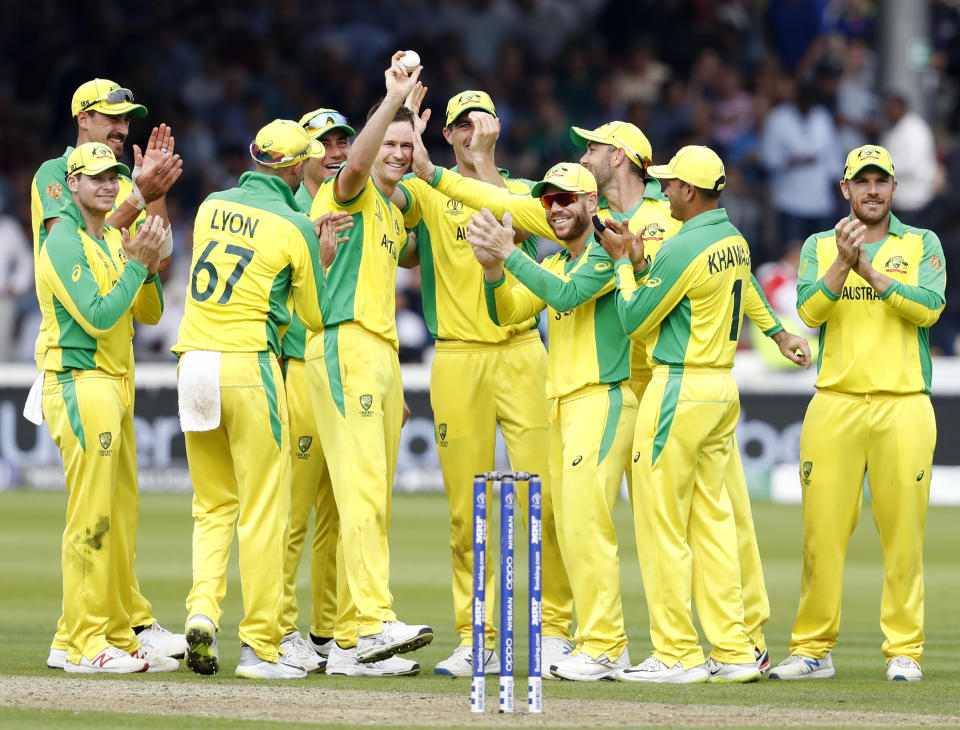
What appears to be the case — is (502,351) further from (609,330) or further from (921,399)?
(921,399)

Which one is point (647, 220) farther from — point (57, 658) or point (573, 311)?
point (57, 658)

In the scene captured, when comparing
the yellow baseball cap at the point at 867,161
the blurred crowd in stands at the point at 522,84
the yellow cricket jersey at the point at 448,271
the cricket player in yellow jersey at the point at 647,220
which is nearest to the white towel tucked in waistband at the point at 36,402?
the yellow cricket jersey at the point at 448,271

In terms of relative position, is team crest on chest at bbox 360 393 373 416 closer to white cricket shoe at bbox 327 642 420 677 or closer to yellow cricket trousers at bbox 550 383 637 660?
yellow cricket trousers at bbox 550 383 637 660

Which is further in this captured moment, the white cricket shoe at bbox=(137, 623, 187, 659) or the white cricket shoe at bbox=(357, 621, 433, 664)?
the white cricket shoe at bbox=(137, 623, 187, 659)

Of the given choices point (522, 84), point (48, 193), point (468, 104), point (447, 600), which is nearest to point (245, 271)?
point (48, 193)

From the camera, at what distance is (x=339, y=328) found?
26.5 ft

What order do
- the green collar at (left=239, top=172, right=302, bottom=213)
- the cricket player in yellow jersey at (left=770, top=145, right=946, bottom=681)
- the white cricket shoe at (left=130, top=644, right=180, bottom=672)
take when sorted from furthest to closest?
the cricket player in yellow jersey at (left=770, top=145, right=946, bottom=681), the white cricket shoe at (left=130, top=644, right=180, bottom=672), the green collar at (left=239, top=172, right=302, bottom=213)

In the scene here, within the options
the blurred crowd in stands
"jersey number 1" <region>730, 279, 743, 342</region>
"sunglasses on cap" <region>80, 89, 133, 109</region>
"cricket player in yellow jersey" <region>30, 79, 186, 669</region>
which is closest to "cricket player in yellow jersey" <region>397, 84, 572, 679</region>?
"jersey number 1" <region>730, 279, 743, 342</region>

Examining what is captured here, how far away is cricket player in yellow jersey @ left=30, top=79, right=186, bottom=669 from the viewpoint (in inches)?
319

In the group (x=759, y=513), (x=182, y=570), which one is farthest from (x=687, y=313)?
(x=759, y=513)

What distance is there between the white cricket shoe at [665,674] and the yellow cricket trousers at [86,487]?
98.4 inches

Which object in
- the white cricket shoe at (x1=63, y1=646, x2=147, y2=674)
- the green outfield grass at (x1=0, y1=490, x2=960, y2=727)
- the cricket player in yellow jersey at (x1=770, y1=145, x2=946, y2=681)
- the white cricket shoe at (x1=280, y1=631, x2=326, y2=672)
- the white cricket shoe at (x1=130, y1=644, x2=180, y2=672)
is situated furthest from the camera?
the white cricket shoe at (x1=280, y1=631, x2=326, y2=672)

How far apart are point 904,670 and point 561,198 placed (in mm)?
2813

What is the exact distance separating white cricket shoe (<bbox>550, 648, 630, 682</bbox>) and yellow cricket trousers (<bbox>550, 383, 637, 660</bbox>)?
4cm
